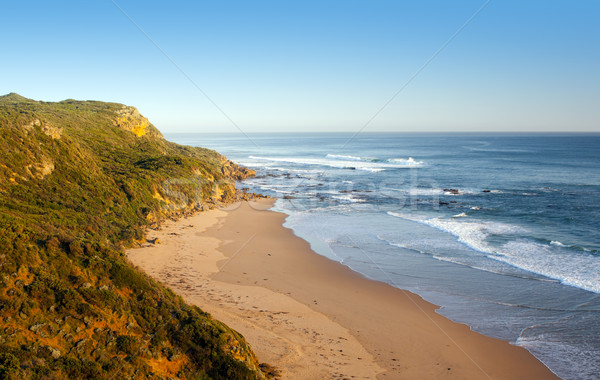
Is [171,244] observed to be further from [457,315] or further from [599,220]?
[599,220]

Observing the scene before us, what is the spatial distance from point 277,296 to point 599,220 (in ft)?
87.9

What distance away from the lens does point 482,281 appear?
56.9ft

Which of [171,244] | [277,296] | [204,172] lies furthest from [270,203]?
[277,296]

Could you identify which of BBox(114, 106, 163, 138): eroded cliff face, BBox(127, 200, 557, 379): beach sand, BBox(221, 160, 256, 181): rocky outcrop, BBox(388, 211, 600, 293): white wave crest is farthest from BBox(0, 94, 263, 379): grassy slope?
BBox(221, 160, 256, 181): rocky outcrop

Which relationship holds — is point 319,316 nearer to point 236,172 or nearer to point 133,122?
point 133,122

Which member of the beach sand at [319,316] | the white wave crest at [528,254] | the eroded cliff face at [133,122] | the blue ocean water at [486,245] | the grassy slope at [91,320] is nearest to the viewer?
the grassy slope at [91,320]

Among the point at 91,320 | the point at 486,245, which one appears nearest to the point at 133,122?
the point at 486,245

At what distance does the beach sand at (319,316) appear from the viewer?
1076 centimetres

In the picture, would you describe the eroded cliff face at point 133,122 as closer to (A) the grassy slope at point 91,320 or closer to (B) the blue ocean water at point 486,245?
(B) the blue ocean water at point 486,245

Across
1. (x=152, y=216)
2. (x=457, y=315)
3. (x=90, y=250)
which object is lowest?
(x=457, y=315)

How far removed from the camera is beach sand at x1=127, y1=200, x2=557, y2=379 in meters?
10.8

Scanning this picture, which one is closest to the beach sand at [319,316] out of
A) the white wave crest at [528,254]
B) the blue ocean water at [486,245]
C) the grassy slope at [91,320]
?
the blue ocean water at [486,245]

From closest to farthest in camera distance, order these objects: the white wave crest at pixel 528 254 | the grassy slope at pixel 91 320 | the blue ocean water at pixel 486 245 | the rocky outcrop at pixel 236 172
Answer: the grassy slope at pixel 91 320, the blue ocean water at pixel 486 245, the white wave crest at pixel 528 254, the rocky outcrop at pixel 236 172

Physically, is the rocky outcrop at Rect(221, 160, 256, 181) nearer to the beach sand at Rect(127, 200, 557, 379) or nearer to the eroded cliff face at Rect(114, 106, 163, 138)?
the eroded cliff face at Rect(114, 106, 163, 138)
